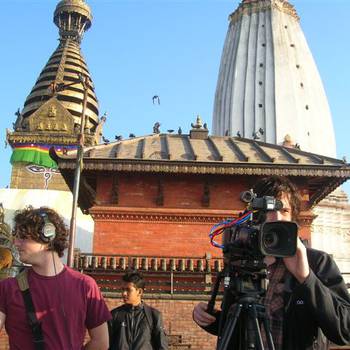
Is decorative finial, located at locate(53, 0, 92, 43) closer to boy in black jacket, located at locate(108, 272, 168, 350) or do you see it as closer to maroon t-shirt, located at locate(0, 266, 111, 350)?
boy in black jacket, located at locate(108, 272, 168, 350)

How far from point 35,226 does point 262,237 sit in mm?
1458

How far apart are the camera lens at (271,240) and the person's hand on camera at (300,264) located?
0.43 feet

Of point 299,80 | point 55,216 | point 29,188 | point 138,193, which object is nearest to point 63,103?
point 29,188

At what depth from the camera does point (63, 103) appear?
42875 millimetres

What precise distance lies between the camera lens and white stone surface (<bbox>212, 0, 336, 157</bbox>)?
43.6 meters

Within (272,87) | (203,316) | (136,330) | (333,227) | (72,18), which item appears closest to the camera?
(203,316)

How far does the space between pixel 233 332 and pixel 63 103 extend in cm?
4200

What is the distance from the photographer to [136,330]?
5113 millimetres

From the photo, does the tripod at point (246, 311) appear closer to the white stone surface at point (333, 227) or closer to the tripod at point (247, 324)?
the tripod at point (247, 324)

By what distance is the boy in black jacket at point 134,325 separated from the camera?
5.07 metres

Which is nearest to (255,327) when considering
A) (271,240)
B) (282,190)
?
(271,240)

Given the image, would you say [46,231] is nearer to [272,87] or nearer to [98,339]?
[98,339]

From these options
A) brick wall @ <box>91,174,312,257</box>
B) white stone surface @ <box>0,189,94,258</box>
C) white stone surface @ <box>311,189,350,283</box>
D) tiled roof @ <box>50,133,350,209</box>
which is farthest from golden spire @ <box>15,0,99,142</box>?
brick wall @ <box>91,174,312,257</box>

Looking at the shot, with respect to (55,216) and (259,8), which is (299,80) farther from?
(55,216)
